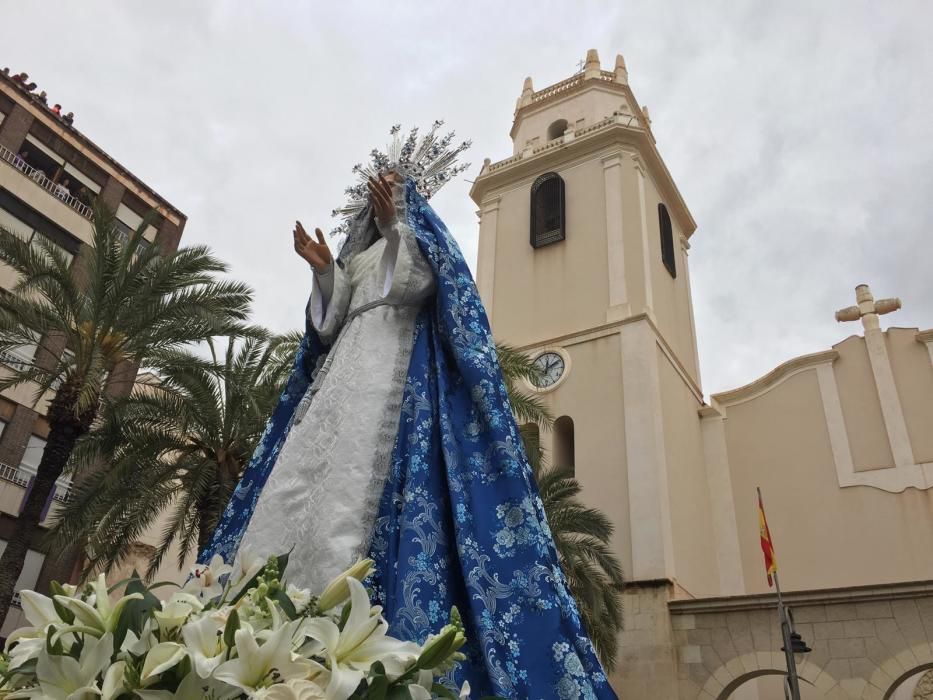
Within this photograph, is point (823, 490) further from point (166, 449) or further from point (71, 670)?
point (71, 670)

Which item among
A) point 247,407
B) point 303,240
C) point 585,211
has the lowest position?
point 303,240

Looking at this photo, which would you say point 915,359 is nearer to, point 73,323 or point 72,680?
point 73,323

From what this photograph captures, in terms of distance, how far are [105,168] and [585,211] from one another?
1448cm

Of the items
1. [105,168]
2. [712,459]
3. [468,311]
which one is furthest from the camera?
[105,168]

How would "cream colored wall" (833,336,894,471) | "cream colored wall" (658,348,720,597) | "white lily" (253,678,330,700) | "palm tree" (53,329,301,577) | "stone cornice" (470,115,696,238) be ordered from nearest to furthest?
"white lily" (253,678,330,700) < "palm tree" (53,329,301,577) < "cream colored wall" (658,348,720,597) < "cream colored wall" (833,336,894,471) < "stone cornice" (470,115,696,238)

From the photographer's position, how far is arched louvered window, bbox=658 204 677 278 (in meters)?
19.8

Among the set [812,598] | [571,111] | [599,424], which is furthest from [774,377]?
[571,111]

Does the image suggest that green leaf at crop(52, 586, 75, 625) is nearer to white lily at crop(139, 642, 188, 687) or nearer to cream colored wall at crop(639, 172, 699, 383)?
white lily at crop(139, 642, 188, 687)

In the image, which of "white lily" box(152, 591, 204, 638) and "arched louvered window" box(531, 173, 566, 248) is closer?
"white lily" box(152, 591, 204, 638)

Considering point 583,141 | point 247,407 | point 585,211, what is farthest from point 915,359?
point 247,407

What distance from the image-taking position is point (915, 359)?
52.6 feet

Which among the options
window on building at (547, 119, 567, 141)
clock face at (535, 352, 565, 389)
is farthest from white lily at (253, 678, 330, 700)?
window on building at (547, 119, 567, 141)

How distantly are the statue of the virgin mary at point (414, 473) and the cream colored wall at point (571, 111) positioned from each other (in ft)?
62.6

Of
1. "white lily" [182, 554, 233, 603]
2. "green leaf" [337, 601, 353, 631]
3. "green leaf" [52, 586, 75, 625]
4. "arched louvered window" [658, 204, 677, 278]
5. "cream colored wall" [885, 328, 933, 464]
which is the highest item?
"arched louvered window" [658, 204, 677, 278]
